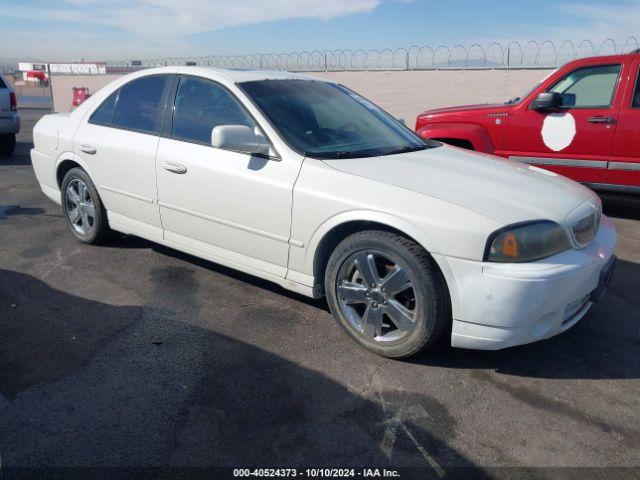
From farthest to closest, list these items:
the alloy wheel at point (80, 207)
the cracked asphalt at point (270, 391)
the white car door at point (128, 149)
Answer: the alloy wheel at point (80, 207) → the white car door at point (128, 149) → the cracked asphalt at point (270, 391)

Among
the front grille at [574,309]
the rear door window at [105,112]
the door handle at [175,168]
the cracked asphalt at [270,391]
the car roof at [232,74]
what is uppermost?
the car roof at [232,74]

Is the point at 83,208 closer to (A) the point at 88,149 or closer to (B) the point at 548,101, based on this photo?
(A) the point at 88,149

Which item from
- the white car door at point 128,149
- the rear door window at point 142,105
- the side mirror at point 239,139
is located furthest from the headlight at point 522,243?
the rear door window at point 142,105

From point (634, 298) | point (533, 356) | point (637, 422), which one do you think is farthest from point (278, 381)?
point (634, 298)

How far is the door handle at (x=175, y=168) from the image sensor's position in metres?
3.85

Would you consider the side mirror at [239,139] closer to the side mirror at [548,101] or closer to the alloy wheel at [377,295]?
the alloy wheel at [377,295]

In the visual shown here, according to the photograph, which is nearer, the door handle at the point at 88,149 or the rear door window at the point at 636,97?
the door handle at the point at 88,149

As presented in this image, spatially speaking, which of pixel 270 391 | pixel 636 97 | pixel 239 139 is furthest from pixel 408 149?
pixel 636 97

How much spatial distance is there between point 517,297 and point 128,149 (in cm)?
304

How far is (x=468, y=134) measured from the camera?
6520 mm

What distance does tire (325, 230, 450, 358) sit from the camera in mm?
2939

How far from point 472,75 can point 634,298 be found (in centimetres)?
1068

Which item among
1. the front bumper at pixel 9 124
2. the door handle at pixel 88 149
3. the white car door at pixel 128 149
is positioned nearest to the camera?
the white car door at pixel 128 149

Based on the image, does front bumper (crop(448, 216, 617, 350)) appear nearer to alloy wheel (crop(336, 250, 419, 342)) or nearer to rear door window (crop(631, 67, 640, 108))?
alloy wheel (crop(336, 250, 419, 342))
